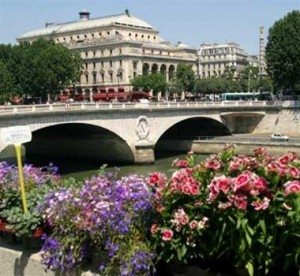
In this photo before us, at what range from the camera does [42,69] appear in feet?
286

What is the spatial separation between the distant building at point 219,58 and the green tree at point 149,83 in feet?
189

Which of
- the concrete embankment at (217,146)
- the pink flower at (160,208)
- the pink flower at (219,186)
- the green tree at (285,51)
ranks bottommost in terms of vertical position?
the concrete embankment at (217,146)

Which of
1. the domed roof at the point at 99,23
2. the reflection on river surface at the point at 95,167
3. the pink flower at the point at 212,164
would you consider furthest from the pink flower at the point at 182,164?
the domed roof at the point at 99,23

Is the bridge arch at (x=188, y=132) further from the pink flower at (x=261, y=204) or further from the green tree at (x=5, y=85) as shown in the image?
the pink flower at (x=261, y=204)

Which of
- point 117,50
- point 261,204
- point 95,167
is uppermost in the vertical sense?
point 117,50

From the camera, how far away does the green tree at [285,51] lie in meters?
70.1

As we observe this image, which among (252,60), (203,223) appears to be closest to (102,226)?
(203,223)

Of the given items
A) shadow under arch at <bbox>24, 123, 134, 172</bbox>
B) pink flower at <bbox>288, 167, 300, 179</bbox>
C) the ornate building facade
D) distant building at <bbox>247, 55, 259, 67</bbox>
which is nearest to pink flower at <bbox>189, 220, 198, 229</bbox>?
pink flower at <bbox>288, 167, 300, 179</bbox>

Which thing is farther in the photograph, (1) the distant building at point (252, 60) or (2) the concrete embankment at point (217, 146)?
(1) the distant building at point (252, 60)

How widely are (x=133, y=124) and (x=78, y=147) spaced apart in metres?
7.51

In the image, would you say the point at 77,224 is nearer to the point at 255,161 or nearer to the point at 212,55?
the point at 255,161

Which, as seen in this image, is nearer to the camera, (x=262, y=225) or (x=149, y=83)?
(x=262, y=225)

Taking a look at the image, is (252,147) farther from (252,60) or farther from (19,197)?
(252,60)

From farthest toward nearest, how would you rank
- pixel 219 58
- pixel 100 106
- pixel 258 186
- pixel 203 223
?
pixel 219 58, pixel 100 106, pixel 203 223, pixel 258 186
